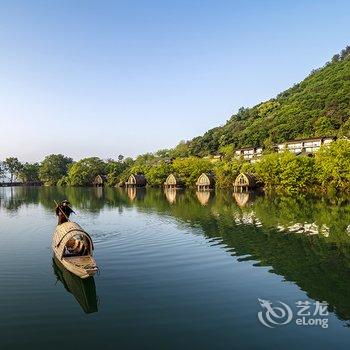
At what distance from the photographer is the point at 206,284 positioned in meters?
17.4

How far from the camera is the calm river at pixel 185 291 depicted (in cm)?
1227

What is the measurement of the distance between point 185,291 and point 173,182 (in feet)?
255

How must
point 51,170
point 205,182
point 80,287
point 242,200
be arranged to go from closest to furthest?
1. point 80,287
2. point 242,200
3. point 205,182
4. point 51,170

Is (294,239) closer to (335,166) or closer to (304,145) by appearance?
(335,166)

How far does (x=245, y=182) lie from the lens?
78.1 metres

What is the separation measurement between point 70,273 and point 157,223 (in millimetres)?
16660

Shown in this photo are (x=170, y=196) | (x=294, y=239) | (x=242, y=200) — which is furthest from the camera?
(x=170, y=196)

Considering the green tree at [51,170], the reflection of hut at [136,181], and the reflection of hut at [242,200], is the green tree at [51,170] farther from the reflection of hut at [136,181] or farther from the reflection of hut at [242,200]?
the reflection of hut at [242,200]

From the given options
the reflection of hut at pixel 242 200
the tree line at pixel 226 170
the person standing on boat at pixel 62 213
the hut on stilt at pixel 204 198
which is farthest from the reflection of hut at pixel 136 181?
the person standing on boat at pixel 62 213

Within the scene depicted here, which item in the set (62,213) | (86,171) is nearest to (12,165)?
(86,171)

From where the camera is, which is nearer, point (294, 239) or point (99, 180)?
point (294, 239)

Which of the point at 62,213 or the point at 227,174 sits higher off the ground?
the point at 227,174

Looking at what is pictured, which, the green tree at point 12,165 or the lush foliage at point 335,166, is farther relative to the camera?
the green tree at point 12,165

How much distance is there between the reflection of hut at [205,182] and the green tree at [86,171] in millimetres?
45599
